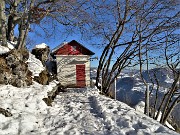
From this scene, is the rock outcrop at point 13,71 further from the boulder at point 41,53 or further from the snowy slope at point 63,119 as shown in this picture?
the boulder at point 41,53

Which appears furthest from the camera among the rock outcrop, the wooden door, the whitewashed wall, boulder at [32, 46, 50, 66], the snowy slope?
the wooden door

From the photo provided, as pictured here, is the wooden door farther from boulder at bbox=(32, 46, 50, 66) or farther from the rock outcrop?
the rock outcrop

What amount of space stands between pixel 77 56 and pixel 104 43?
2.75 metres

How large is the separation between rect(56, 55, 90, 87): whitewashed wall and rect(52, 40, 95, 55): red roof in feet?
1.18

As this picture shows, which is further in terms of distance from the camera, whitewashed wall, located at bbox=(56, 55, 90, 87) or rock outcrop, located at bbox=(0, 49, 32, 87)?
whitewashed wall, located at bbox=(56, 55, 90, 87)

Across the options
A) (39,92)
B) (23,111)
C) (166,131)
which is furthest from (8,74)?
(166,131)

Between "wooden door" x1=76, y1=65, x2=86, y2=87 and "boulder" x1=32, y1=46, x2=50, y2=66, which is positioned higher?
"boulder" x1=32, y1=46, x2=50, y2=66

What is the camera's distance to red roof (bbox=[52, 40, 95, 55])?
707 inches

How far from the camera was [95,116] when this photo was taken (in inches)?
266

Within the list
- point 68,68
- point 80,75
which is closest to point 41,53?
point 68,68

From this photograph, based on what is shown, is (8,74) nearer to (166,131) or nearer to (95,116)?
(95,116)

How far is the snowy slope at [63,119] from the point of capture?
5.17 metres

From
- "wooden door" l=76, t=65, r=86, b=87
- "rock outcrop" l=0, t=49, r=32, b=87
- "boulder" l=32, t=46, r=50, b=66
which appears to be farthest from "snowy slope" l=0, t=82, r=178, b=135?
"wooden door" l=76, t=65, r=86, b=87

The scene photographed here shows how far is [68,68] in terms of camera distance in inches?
704
